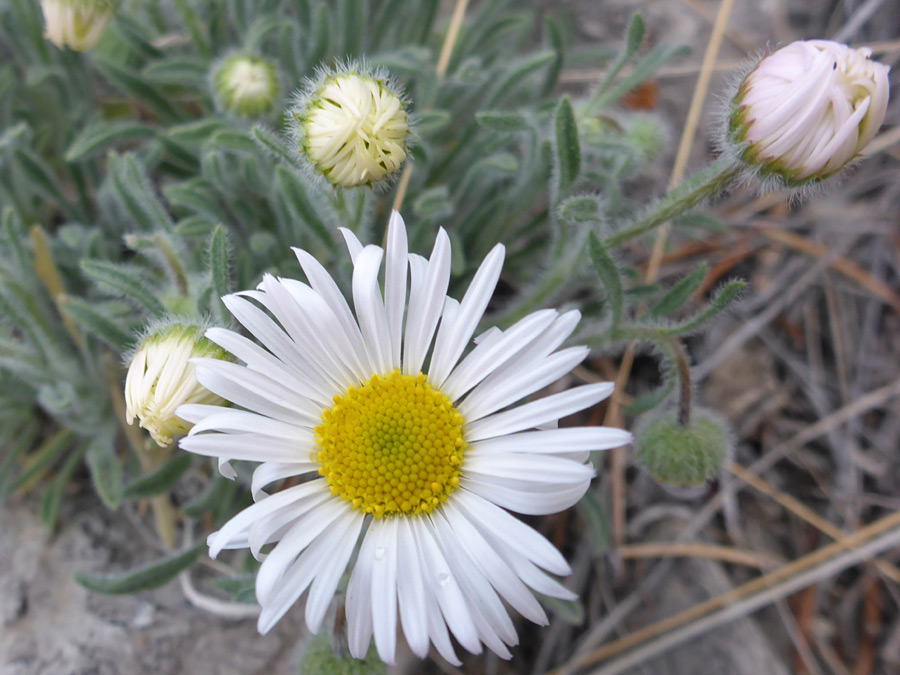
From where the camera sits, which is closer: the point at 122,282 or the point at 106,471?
the point at 122,282

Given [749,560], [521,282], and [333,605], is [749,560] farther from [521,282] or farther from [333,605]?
[333,605]

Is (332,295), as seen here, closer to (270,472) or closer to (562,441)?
(270,472)

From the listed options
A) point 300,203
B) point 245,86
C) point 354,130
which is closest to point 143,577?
point 300,203

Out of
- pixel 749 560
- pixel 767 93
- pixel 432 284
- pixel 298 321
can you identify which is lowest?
pixel 749 560

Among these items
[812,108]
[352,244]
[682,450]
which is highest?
[812,108]

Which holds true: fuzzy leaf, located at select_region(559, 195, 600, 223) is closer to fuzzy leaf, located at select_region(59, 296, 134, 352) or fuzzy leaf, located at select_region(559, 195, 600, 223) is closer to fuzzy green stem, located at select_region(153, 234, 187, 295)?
fuzzy green stem, located at select_region(153, 234, 187, 295)

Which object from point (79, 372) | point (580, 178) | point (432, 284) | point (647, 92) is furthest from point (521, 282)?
point (79, 372)

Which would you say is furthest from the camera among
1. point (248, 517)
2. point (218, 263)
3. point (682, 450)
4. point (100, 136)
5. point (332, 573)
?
point (100, 136)
